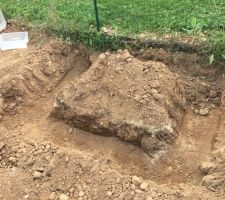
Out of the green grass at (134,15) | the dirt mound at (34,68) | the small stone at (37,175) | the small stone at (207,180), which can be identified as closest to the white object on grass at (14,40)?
the dirt mound at (34,68)

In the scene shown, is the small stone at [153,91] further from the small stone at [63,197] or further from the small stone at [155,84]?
the small stone at [63,197]

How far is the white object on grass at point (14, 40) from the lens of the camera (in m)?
5.15

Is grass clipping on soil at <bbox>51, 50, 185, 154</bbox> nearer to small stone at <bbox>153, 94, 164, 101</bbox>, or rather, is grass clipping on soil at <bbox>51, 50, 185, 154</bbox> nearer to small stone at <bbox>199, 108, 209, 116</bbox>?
small stone at <bbox>153, 94, 164, 101</bbox>

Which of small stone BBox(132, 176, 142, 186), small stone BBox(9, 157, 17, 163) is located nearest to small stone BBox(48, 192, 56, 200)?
small stone BBox(9, 157, 17, 163)

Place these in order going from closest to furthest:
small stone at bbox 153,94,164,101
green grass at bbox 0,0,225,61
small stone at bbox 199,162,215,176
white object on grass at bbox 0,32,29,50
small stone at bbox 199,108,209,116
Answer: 1. small stone at bbox 199,162,215,176
2. small stone at bbox 153,94,164,101
3. small stone at bbox 199,108,209,116
4. green grass at bbox 0,0,225,61
5. white object on grass at bbox 0,32,29,50

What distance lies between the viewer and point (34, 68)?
4.62 m

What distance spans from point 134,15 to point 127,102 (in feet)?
4.65

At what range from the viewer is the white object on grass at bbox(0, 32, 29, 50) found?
515 centimetres

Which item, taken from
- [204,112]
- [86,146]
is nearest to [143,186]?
[86,146]

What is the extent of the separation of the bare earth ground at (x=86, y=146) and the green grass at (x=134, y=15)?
0.33 meters

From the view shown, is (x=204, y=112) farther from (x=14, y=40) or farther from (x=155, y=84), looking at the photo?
(x=14, y=40)

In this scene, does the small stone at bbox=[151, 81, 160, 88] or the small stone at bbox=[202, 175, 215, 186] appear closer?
the small stone at bbox=[202, 175, 215, 186]

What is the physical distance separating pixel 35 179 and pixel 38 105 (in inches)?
38.0

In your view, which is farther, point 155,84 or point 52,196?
point 155,84
